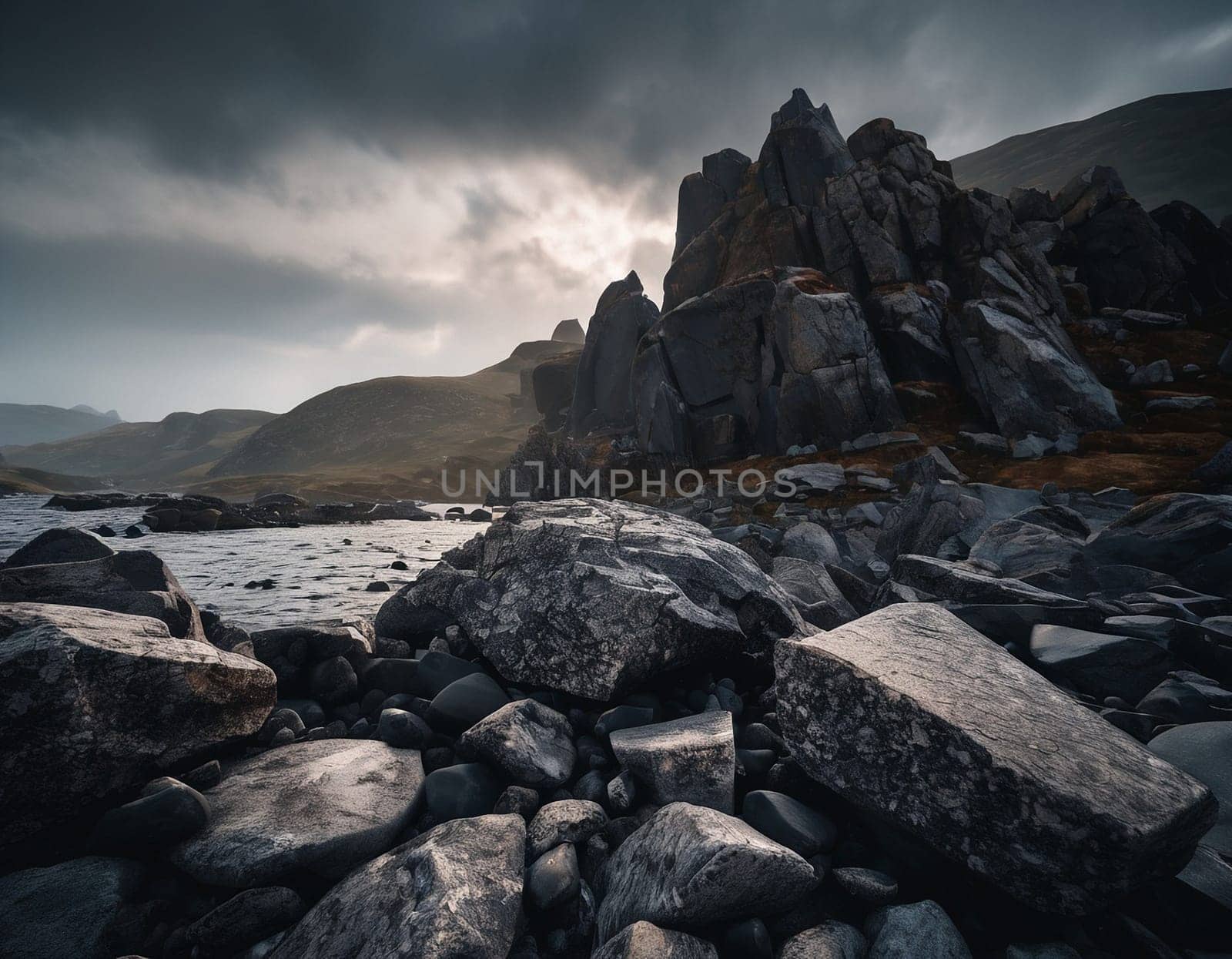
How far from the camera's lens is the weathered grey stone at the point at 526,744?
3.86 metres

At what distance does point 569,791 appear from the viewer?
3.84 meters

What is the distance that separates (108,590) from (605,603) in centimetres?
624

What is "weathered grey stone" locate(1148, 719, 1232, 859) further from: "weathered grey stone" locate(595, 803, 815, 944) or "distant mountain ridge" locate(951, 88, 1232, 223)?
"distant mountain ridge" locate(951, 88, 1232, 223)

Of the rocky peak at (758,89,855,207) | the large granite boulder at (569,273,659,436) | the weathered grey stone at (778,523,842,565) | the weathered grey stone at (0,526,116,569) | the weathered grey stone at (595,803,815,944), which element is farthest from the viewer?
the large granite boulder at (569,273,659,436)

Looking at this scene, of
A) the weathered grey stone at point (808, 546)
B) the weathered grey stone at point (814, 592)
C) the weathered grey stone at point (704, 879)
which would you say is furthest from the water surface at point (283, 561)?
the weathered grey stone at point (808, 546)

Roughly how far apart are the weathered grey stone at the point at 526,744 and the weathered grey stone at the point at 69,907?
2.07 meters

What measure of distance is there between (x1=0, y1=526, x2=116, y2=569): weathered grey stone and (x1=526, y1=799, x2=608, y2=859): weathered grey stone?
10418 millimetres

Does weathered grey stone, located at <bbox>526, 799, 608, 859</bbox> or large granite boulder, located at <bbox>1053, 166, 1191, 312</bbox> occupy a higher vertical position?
large granite boulder, located at <bbox>1053, 166, 1191, 312</bbox>

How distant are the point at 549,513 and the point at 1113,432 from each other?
34386mm

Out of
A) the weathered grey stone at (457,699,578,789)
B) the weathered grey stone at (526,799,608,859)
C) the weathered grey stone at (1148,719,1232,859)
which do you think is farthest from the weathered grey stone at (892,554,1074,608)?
the weathered grey stone at (526,799,608,859)

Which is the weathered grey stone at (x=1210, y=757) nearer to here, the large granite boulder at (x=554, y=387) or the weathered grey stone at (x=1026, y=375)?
the weathered grey stone at (x=1026, y=375)

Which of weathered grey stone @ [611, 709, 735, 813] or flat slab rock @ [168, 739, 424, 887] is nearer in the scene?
flat slab rock @ [168, 739, 424, 887]

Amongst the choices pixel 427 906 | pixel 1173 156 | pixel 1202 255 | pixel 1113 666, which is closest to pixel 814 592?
pixel 1113 666

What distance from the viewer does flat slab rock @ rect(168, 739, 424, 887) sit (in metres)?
3.03
